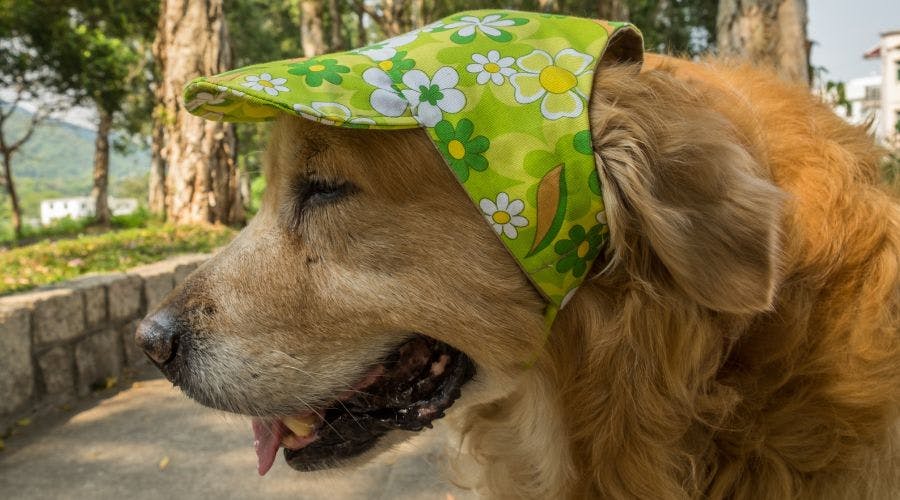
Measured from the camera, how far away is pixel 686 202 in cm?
171

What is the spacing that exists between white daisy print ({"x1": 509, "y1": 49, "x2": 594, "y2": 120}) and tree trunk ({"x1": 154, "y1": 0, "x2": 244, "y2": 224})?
9.03 meters

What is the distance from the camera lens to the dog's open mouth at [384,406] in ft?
6.88

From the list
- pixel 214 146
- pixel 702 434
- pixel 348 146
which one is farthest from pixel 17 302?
pixel 214 146

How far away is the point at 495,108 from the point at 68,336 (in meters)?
4.41

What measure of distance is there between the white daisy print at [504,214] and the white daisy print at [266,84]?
55cm

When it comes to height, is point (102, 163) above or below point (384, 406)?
above

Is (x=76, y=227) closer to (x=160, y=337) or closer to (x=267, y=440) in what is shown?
(x=267, y=440)

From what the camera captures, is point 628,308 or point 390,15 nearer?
point 628,308

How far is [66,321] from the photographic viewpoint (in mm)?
5043

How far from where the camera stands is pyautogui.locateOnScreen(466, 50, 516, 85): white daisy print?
175cm

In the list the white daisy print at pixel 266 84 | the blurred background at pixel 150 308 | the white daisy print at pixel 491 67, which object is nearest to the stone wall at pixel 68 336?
the blurred background at pixel 150 308

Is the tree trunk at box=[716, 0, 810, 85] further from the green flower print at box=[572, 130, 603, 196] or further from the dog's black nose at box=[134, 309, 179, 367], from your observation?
the dog's black nose at box=[134, 309, 179, 367]

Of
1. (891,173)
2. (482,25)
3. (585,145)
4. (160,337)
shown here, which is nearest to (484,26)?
(482,25)

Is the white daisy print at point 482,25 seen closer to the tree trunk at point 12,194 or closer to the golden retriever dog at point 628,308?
the golden retriever dog at point 628,308
